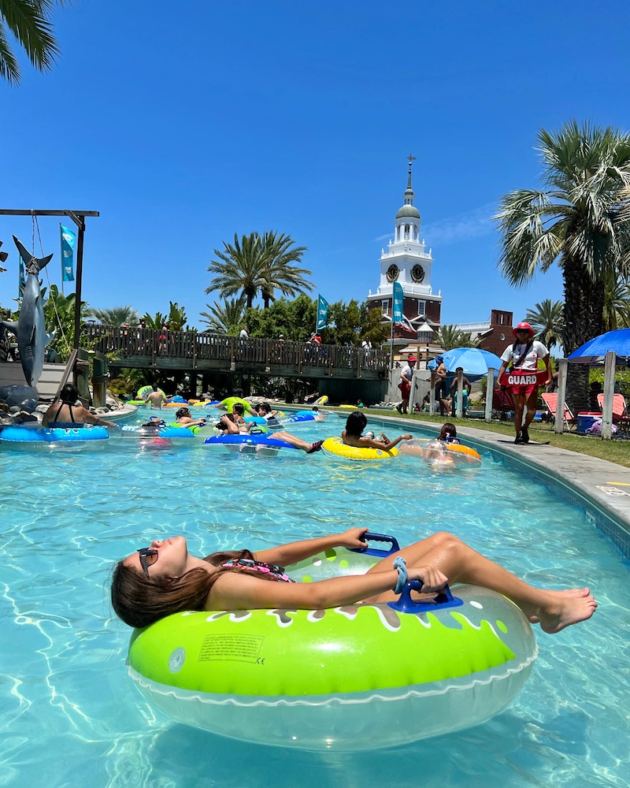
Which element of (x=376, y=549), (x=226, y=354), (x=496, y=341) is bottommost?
(x=376, y=549)

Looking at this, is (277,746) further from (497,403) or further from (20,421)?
(497,403)

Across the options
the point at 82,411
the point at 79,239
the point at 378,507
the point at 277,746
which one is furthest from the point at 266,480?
the point at 79,239

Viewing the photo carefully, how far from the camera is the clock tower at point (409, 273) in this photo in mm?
68312

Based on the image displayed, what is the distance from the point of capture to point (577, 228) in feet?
50.0

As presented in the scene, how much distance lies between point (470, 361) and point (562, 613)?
51.8 ft

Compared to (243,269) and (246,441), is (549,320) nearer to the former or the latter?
(243,269)

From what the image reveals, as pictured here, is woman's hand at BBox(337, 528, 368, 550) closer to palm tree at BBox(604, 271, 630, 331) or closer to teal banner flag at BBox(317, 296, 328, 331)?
palm tree at BBox(604, 271, 630, 331)

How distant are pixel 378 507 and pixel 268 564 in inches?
154

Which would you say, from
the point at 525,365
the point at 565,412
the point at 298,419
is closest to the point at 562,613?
the point at 525,365

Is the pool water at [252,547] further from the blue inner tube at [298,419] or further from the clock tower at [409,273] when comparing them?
the clock tower at [409,273]

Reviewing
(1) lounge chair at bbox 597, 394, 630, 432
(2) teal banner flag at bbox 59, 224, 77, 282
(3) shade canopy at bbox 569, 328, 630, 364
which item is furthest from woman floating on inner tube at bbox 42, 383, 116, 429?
(1) lounge chair at bbox 597, 394, 630, 432

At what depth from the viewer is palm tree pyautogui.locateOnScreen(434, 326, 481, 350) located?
49.5m

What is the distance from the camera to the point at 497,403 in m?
19.5

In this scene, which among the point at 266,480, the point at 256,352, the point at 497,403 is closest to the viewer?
the point at 266,480
